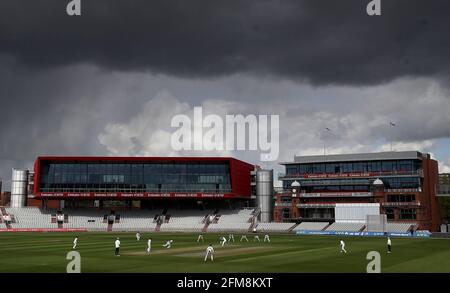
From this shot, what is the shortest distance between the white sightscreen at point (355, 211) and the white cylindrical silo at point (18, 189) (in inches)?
3078

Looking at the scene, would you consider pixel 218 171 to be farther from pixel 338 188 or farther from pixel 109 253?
pixel 109 253

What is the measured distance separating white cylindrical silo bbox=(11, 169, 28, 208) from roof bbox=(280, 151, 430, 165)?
67.9 metres

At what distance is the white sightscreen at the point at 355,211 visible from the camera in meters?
111

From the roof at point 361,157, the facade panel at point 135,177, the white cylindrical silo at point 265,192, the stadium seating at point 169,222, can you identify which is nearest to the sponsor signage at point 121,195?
the facade panel at point 135,177

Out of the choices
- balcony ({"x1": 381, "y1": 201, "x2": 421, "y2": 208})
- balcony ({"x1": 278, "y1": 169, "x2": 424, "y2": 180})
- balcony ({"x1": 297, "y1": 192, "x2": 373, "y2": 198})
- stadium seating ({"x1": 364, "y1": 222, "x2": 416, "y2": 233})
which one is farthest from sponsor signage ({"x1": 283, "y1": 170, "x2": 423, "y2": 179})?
stadium seating ({"x1": 364, "y1": 222, "x2": 416, "y2": 233})

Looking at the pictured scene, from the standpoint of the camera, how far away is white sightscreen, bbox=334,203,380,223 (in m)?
111

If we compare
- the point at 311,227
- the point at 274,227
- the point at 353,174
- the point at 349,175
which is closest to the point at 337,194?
the point at 349,175

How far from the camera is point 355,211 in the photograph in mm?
112250

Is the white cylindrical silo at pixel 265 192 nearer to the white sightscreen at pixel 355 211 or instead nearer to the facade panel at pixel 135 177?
the facade panel at pixel 135 177

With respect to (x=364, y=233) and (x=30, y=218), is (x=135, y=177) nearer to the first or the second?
(x=30, y=218)

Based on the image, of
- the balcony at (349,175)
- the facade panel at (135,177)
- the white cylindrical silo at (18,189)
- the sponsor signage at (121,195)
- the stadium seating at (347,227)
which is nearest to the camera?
the stadium seating at (347,227)

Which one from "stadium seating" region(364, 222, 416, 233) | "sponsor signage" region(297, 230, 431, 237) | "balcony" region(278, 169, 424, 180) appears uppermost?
"balcony" region(278, 169, 424, 180)

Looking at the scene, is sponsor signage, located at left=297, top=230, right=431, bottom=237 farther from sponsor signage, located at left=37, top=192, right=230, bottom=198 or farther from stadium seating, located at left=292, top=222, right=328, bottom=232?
sponsor signage, located at left=37, top=192, right=230, bottom=198

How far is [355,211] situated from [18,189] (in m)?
83.1
